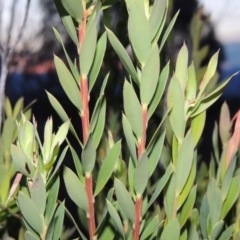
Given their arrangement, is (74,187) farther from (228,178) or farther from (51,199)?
(228,178)

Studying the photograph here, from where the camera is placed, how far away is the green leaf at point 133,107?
365mm

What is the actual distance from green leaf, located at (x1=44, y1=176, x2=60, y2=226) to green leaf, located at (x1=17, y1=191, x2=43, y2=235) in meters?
0.01

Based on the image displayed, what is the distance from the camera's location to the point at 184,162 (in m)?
0.38

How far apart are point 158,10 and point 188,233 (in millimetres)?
209

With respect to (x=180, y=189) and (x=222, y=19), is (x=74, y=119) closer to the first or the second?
(x=222, y=19)

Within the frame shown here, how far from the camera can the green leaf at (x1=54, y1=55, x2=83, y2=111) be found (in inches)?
14.7

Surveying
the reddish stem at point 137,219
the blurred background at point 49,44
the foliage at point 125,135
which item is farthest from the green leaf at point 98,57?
the blurred background at point 49,44

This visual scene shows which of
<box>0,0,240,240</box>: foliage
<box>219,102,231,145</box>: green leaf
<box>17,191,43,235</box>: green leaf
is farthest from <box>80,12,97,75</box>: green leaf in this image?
<box>219,102,231,145</box>: green leaf

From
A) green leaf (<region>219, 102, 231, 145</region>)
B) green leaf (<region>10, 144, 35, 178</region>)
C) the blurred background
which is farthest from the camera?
the blurred background

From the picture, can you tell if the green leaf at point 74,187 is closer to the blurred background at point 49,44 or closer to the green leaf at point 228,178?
the green leaf at point 228,178

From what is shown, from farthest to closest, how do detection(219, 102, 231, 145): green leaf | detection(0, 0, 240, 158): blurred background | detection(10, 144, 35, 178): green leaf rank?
1. detection(0, 0, 240, 158): blurred background
2. detection(219, 102, 231, 145): green leaf
3. detection(10, 144, 35, 178): green leaf

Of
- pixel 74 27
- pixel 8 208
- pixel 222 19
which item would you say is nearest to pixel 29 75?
pixel 222 19

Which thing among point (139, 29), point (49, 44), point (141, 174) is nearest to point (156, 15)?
point (139, 29)

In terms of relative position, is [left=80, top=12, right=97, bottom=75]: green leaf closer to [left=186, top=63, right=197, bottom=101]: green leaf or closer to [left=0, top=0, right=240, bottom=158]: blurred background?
[left=186, top=63, right=197, bottom=101]: green leaf
